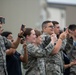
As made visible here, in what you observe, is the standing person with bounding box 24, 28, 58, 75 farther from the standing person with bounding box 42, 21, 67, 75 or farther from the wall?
the wall

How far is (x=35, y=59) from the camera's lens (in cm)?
883

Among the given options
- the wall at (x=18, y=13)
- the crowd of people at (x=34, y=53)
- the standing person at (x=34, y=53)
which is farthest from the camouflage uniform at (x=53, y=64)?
the wall at (x=18, y=13)

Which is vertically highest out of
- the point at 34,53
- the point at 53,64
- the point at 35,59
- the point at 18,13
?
the point at 18,13

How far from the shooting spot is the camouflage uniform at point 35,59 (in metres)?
8.73

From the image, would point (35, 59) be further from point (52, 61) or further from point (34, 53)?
point (52, 61)

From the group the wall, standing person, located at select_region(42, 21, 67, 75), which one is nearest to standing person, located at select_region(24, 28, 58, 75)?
standing person, located at select_region(42, 21, 67, 75)

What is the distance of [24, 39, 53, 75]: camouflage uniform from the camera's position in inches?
344

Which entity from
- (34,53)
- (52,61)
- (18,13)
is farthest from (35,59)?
(18,13)

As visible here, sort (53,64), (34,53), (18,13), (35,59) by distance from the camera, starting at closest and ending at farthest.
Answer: (34,53) < (35,59) < (53,64) < (18,13)

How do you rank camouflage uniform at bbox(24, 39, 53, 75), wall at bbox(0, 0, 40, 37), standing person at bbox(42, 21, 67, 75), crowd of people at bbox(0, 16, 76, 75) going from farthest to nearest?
1. wall at bbox(0, 0, 40, 37)
2. standing person at bbox(42, 21, 67, 75)
3. camouflage uniform at bbox(24, 39, 53, 75)
4. crowd of people at bbox(0, 16, 76, 75)

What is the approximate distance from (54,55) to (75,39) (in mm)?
1296

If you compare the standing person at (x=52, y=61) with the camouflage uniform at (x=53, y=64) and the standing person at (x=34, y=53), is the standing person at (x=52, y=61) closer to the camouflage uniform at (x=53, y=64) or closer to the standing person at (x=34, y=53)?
the camouflage uniform at (x=53, y=64)

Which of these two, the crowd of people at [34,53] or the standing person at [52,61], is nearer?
the crowd of people at [34,53]

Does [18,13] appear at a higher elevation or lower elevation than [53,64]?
higher
